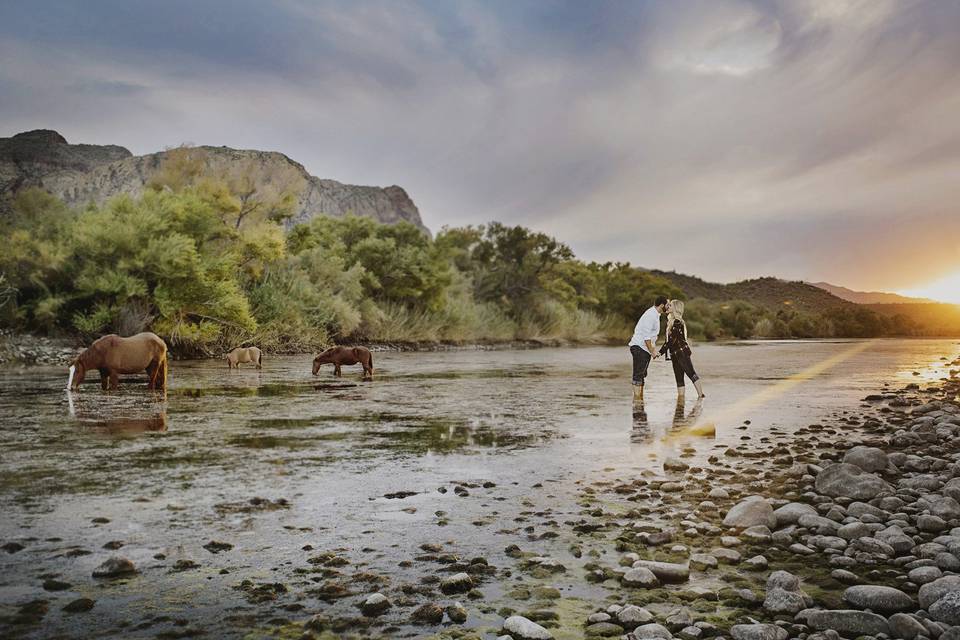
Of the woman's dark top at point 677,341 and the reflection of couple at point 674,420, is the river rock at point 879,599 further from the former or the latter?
the woman's dark top at point 677,341

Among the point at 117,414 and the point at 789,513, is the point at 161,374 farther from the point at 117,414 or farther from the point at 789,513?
the point at 789,513

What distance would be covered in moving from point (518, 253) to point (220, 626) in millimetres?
43005

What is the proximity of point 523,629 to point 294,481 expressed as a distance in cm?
330

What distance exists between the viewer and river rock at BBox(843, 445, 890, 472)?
6176mm

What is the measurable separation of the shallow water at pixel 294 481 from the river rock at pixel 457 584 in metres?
0.09

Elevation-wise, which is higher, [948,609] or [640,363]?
[640,363]

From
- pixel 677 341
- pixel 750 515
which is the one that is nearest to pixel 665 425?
pixel 677 341

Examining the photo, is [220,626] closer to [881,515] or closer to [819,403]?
[881,515]

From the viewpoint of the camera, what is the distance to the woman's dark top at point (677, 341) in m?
12.4

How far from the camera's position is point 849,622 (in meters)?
3.00

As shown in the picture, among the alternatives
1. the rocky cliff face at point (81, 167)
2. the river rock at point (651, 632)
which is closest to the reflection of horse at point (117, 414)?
the river rock at point (651, 632)

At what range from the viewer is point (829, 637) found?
2891mm

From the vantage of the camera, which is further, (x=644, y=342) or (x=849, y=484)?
(x=644, y=342)

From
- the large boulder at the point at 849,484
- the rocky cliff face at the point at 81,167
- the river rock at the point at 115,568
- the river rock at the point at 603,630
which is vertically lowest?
the river rock at the point at 603,630
